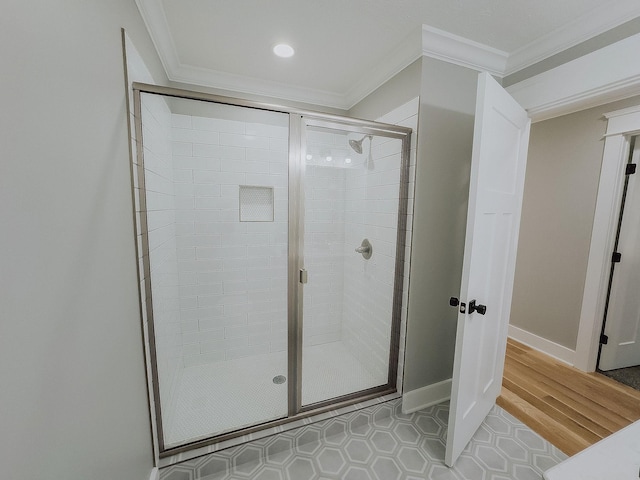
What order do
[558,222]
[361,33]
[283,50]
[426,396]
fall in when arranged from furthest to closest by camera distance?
[558,222], [426,396], [283,50], [361,33]

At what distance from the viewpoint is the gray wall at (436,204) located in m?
1.62

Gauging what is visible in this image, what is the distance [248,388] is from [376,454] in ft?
3.17

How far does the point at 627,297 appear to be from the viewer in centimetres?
226

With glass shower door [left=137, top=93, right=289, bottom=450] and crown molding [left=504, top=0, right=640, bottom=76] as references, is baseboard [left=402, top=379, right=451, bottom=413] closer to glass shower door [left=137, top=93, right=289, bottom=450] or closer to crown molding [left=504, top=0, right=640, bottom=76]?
glass shower door [left=137, top=93, right=289, bottom=450]

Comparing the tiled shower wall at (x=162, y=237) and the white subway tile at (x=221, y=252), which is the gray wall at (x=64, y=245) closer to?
the tiled shower wall at (x=162, y=237)

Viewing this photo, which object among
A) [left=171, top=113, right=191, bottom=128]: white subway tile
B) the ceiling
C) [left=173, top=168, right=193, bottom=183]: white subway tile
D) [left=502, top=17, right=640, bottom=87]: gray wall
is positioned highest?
the ceiling

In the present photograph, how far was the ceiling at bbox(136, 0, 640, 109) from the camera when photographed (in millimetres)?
1298

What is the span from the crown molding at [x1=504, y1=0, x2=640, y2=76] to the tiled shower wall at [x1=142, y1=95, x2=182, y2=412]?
7.10 feet

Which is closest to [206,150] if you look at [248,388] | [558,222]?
[248,388]

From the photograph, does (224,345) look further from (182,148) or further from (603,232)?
(603,232)

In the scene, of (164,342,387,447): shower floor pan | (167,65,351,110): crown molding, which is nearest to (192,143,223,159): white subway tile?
(167,65,351,110): crown molding

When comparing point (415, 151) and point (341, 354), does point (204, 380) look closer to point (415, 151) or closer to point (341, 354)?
point (341, 354)

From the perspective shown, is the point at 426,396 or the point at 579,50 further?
the point at 426,396

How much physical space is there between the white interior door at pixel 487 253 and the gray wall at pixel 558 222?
118 cm
